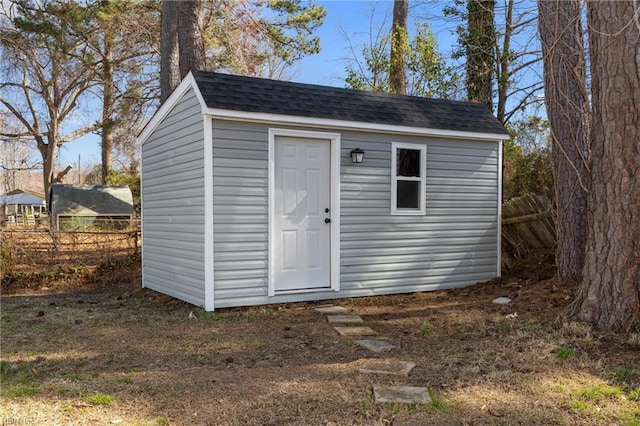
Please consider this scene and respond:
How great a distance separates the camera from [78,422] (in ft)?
9.21

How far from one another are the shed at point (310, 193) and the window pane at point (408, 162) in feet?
0.06

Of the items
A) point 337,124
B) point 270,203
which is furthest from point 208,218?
point 337,124

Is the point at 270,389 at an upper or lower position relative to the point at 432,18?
lower

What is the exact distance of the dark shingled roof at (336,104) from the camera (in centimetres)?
598

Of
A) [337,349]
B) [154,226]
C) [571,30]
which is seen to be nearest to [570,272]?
[571,30]

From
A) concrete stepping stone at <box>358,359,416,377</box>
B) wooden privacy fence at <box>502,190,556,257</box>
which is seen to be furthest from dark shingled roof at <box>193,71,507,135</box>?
concrete stepping stone at <box>358,359,416,377</box>

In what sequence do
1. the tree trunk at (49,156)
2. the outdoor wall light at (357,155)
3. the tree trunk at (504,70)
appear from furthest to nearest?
the tree trunk at (49,156), the tree trunk at (504,70), the outdoor wall light at (357,155)

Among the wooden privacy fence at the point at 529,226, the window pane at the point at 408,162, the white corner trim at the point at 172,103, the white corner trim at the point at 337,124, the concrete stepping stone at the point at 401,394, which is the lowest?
the concrete stepping stone at the point at 401,394

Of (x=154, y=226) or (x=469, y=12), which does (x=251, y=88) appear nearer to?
(x=154, y=226)

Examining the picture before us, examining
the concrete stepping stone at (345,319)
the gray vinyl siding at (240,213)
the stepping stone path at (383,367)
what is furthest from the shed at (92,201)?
the stepping stone path at (383,367)

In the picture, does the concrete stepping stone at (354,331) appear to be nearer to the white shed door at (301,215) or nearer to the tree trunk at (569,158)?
the white shed door at (301,215)

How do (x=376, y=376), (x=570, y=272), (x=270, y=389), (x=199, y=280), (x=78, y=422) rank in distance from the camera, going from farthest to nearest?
(x=570, y=272), (x=199, y=280), (x=376, y=376), (x=270, y=389), (x=78, y=422)

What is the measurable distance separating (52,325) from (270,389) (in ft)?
10.7

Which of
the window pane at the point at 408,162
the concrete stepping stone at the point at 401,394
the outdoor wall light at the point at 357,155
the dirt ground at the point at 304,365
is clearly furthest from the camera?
the window pane at the point at 408,162
